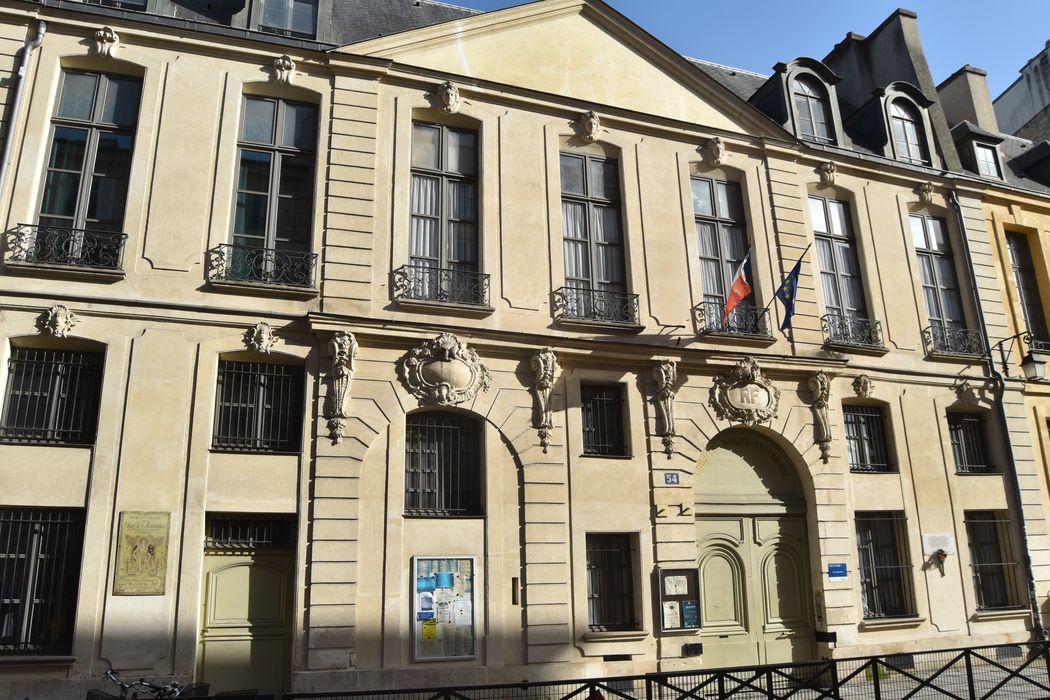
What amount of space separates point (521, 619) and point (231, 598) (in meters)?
4.14

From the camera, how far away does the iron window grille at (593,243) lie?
45.4ft

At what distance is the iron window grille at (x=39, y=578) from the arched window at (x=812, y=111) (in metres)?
15.4

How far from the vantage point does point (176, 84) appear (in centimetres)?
1263

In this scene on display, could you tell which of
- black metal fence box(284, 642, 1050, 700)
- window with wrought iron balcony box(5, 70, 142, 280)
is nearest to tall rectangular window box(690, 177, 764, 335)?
black metal fence box(284, 642, 1050, 700)

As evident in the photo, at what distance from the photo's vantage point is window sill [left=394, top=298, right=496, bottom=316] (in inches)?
495

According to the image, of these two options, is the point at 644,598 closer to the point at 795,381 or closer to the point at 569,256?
the point at 795,381

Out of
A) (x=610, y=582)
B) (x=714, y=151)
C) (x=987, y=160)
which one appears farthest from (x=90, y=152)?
(x=987, y=160)

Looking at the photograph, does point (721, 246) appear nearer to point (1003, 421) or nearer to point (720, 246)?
point (720, 246)

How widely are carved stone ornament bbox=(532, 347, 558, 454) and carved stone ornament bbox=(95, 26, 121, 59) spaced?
26.6 ft

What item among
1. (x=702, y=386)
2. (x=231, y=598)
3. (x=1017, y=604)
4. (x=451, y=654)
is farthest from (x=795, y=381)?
(x=231, y=598)

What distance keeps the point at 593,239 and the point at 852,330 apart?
5620 mm

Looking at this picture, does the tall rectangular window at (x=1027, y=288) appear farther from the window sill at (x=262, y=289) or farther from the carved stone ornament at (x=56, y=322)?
the carved stone ornament at (x=56, y=322)

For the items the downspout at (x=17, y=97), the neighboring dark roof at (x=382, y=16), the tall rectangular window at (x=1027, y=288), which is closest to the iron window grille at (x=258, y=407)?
the downspout at (x=17, y=97)

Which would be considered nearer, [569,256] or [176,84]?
[176,84]
